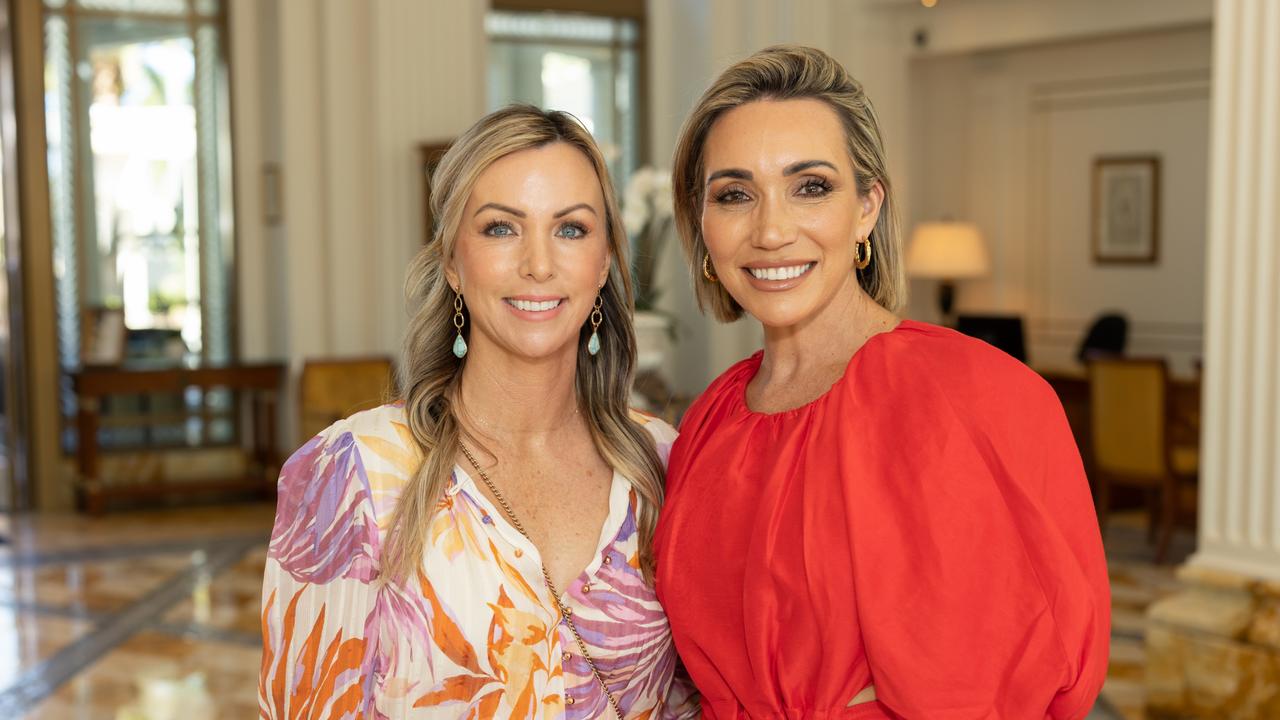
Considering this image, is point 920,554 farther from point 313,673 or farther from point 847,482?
point 313,673

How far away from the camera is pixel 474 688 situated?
194 centimetres

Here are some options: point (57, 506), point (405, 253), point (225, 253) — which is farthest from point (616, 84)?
point (57, 506)

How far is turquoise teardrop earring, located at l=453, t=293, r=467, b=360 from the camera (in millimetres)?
2111

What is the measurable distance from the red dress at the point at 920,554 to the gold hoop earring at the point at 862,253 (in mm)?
150

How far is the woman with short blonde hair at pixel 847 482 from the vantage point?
5.46 feet

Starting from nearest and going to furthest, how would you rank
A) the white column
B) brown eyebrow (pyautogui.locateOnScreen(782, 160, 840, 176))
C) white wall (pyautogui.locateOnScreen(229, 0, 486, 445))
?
brown eyebrow (pyautogui.locateOnScreen(782, 160, 840, 176))
the white column
white wall (pyautogui.locateOnScreen(229, 0, 486, 445))

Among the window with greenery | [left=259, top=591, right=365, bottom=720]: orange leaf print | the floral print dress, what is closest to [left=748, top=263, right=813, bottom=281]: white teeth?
the floral print dress

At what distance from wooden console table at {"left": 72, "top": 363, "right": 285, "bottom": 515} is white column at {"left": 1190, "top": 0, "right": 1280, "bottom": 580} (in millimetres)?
6686

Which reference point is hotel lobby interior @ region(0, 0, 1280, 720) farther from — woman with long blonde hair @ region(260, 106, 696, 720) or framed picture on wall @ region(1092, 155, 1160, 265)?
woman with long blonde hair @ region(260, 106, 696, 720)

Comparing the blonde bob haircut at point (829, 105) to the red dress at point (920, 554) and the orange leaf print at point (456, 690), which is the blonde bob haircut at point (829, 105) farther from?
the orange leaf print at point (456, 690)

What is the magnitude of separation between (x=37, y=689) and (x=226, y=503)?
436 cm

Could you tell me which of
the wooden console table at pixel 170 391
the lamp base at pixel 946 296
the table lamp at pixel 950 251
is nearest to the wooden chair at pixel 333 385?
the wooden console table at pixel 170 391

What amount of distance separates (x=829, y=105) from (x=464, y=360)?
2.41 ft

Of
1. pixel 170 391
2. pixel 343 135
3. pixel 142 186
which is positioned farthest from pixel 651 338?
pixel 142 186
